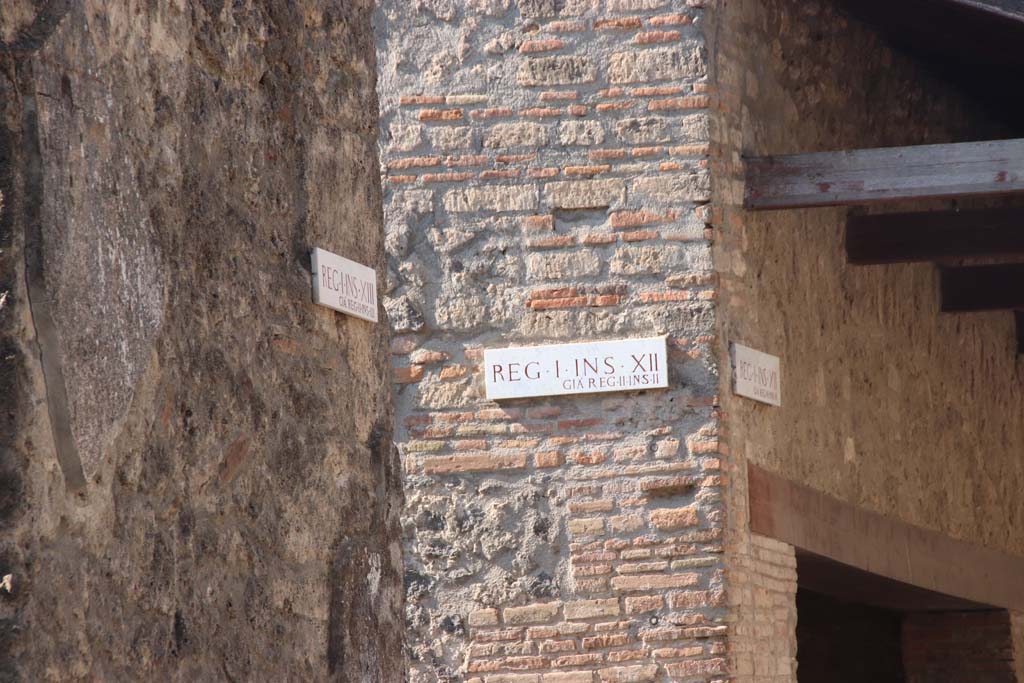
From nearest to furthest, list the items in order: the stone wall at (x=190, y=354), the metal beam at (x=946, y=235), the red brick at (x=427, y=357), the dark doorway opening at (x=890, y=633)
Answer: the stone wall at (x=190, y=354), the red brick at (x=427, y=357), the metal beam at (x=946, y=235), the dark doorway opening at (x=890, y=633)

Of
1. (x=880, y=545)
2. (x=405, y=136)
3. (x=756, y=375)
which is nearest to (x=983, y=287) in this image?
(x=880, y=545)

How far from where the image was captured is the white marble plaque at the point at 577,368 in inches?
232

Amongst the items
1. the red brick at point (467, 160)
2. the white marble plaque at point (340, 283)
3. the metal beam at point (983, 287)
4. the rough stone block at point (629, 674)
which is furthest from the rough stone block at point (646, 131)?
the white marble plaque at point (340, 283)

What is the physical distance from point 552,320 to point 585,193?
1.53 ft

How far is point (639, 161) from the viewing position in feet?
19.7

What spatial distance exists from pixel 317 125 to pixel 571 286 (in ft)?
12.6

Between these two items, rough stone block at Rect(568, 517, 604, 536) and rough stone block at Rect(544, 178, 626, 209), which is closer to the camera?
rough stone block at Rect(568, 517, 604, 536)

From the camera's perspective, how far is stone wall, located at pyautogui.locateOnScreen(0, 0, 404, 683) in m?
1.43

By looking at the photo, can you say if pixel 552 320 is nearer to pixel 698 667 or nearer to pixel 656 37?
pixel 656 37

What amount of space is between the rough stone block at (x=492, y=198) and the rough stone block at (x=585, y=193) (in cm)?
7

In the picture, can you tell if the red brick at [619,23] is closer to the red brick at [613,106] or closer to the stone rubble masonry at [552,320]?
the stone rubble masonry at [552,320]

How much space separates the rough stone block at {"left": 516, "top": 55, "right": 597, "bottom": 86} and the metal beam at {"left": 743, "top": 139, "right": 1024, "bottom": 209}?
0.70 meters

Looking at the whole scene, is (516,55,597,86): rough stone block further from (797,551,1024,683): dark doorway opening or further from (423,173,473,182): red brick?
(797,551,1024,683): dark doorway opening

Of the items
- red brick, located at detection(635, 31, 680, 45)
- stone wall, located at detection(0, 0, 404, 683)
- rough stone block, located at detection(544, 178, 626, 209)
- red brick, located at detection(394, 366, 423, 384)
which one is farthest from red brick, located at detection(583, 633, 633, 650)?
stone wall, located at detection(0, 0, 404, 683)
